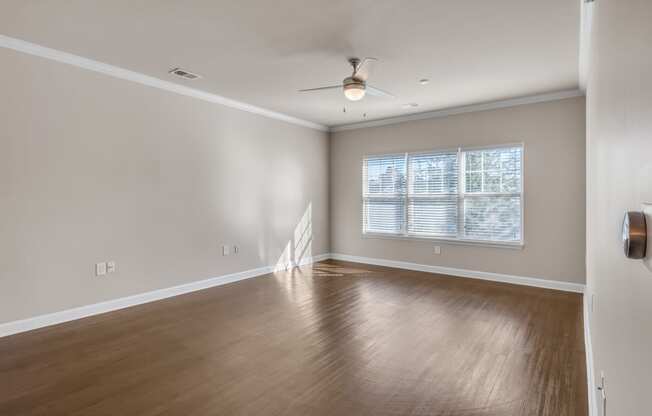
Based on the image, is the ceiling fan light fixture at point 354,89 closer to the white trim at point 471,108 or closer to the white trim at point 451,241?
the white trim at point 471,108

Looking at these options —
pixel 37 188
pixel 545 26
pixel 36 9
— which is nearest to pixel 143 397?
pixel 37 188

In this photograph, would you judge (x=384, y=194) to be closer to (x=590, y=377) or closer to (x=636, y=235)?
(x=590, y=377)

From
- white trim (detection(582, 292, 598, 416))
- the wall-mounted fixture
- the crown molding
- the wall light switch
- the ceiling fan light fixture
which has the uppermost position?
the crown molding

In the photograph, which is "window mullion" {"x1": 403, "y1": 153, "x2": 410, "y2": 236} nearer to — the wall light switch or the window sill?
the window sill

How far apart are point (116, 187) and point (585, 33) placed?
514cm

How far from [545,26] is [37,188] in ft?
16.9

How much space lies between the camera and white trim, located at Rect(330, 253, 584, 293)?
5.07 meters

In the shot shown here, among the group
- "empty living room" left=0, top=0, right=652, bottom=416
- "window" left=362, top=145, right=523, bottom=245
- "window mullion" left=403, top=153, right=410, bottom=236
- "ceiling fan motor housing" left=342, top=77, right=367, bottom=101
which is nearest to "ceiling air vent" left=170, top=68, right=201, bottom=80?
"empty living room" left=0, top=0, right=652, bottom=416

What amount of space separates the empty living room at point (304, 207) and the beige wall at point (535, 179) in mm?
31

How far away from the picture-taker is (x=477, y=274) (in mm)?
5840

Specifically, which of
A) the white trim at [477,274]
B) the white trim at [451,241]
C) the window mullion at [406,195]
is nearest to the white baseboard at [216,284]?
the white trim at [477,274]

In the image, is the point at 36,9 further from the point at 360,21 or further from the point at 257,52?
the point at 360,21

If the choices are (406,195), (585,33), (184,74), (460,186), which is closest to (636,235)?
(585,33)

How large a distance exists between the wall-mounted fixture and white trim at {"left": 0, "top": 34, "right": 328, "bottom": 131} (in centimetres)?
481
